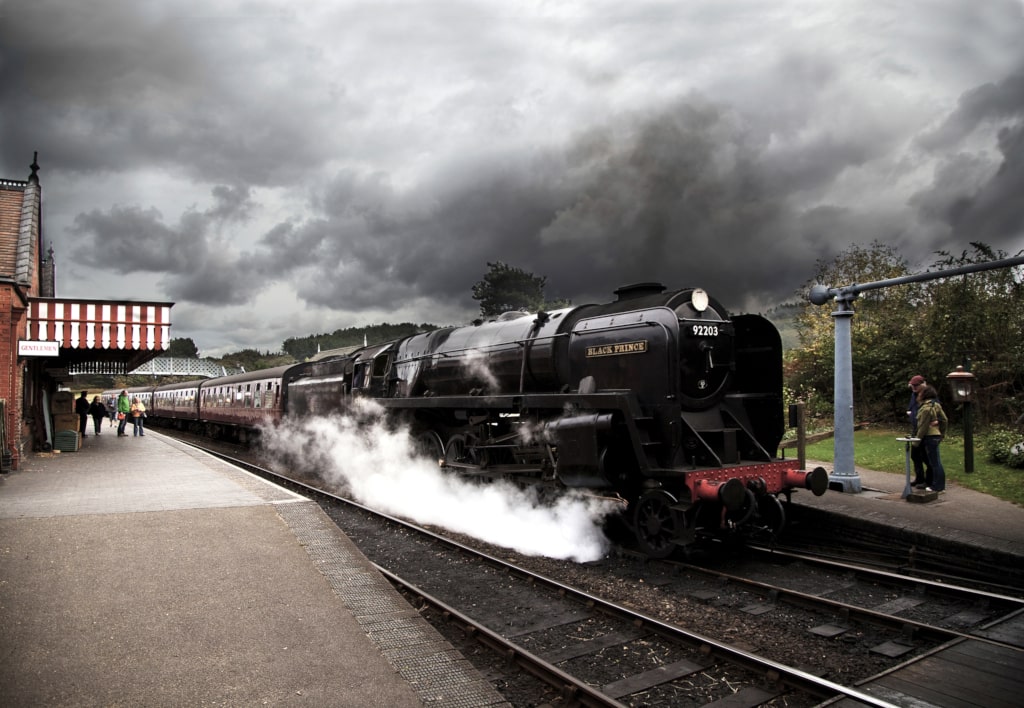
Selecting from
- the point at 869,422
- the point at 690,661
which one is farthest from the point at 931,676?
the point at 869,422

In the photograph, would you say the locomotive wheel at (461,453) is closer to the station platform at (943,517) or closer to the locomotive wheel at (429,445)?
the locomotive wheel at (429,445)

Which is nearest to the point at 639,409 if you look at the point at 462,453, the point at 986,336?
the point at 462,453

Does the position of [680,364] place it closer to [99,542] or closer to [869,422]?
[99,542]

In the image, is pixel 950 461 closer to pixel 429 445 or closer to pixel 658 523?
pixel 658 523

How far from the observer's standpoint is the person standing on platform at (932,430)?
845 cm

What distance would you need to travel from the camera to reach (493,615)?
542 centimetres

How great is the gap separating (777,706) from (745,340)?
4861 millimetres

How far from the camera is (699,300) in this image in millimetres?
7082

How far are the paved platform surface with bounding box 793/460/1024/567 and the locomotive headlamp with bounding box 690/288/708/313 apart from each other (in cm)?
309

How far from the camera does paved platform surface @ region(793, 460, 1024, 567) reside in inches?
256

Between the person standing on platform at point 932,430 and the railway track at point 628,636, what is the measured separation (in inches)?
124

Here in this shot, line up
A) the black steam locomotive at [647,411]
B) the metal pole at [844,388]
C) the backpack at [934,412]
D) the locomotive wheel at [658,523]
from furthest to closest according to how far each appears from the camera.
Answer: the metal pole at [844,388] → the backpack at [934,412] → the black steam locomotive at [647,411] → the locomotive wheel at [658,523]

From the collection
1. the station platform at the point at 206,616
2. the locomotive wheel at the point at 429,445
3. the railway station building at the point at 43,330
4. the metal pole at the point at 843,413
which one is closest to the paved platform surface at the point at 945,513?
the metal pole at the point at 843,413

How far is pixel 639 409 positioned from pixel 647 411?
229 mm
